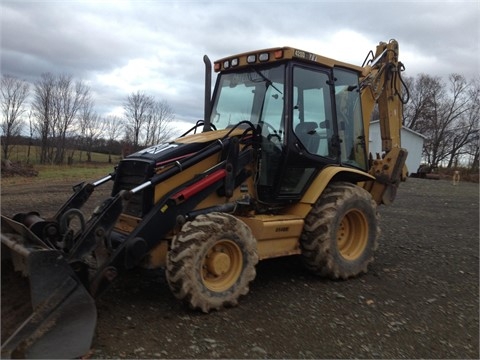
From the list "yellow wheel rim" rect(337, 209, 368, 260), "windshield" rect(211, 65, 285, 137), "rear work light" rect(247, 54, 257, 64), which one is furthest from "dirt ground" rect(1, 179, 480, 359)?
"rear work light" rect(247, 54, 257, 64)

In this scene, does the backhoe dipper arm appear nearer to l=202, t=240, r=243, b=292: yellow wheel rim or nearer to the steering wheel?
the steering wheel

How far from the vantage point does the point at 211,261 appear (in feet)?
13.9

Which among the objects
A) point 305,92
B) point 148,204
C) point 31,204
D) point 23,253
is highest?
point 305,92

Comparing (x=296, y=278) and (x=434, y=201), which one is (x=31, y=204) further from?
(x=434, y=201)

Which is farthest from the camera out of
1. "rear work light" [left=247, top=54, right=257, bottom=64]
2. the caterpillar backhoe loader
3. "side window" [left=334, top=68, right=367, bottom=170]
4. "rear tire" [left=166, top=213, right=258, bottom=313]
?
"side window" [left=334, top=68, right=367, bottom=170]

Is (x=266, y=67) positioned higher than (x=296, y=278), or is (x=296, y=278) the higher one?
(x=266, y=67)

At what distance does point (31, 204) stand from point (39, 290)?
895cm

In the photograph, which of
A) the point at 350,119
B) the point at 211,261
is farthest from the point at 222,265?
the point at 350,119

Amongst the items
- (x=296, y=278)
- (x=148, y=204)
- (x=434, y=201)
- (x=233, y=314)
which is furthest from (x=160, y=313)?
(x=434, y=201)

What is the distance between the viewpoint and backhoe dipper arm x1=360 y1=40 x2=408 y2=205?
6520 millimetres

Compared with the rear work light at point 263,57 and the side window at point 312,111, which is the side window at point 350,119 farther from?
the rear work light at point 263,57

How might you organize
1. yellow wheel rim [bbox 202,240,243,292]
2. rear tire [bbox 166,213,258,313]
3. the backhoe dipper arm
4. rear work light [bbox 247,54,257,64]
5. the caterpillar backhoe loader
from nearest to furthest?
1. the caterpillar backhoe loader
2. rear tire [bbox 166,213,258,313]
3. yellow wheel rim [bbox 202,240,243,292]
4. rear work light [bbox 247,54,257,64]
5. the backhoe dipper arm

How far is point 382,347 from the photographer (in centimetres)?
377

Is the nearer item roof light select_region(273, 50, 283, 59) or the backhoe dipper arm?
roof light select_region(273, 50, 283, 59)
